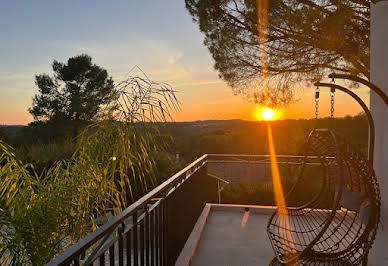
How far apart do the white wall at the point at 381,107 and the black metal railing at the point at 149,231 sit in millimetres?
1463

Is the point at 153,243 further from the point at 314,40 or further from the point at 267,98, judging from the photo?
the point at 267,98

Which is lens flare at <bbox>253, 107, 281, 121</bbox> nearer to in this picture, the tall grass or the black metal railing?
the black metal railing

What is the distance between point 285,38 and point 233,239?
3.22 metres

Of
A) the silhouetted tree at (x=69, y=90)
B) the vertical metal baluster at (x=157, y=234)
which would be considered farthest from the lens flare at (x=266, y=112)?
the silhouetted tree at (x=69, y=90)

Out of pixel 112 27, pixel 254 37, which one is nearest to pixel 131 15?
pixel 112 27

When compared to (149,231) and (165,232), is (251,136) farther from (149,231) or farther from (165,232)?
(149,231)

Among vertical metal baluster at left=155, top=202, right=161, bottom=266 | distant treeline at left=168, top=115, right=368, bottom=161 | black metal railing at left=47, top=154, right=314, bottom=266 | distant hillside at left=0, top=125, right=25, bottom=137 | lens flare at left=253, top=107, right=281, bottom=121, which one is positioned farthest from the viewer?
distant hillside at left=0, top=125, right=25, bottom=137

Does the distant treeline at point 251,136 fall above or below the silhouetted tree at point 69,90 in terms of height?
below

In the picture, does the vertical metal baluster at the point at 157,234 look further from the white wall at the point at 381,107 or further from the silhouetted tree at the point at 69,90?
the silhouetted tree at the point at 69,90

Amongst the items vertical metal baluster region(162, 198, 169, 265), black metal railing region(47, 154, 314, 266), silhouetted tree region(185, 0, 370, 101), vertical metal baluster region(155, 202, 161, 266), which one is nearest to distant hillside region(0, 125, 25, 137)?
silhouetted tree region(185, 0, 370, 101)

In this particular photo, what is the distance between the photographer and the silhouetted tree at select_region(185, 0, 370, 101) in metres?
4.22

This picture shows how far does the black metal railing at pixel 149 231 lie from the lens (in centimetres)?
112

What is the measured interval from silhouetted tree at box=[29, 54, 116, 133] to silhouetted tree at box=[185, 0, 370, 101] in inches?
519

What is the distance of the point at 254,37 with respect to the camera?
5391mm
